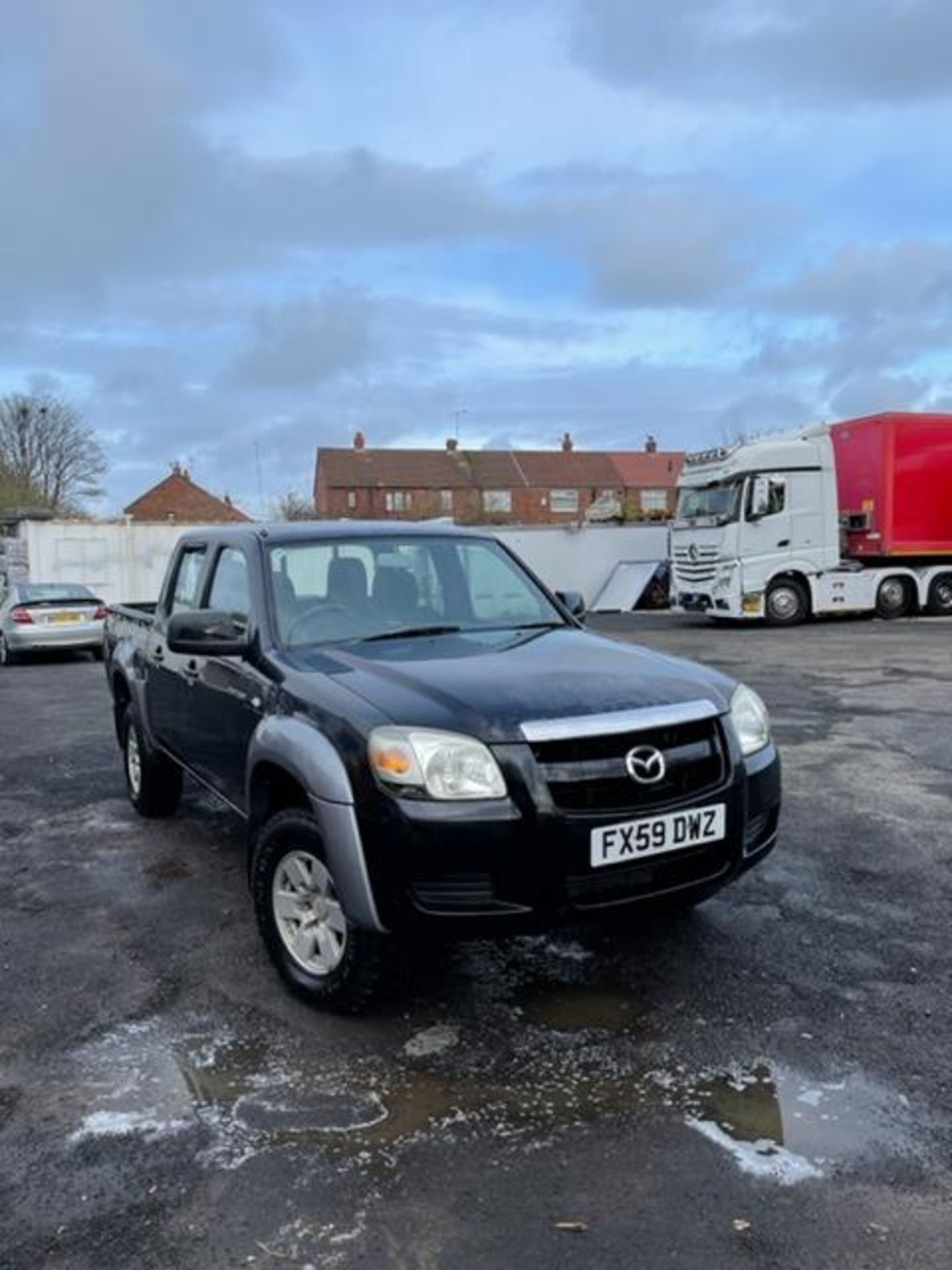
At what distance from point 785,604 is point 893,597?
2.78 m

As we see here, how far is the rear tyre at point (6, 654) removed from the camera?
16.6 meters

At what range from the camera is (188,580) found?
18.9 ft

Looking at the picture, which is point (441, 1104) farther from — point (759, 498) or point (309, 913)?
point (759, 498)

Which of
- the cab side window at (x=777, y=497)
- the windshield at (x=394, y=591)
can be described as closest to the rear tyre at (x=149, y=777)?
the windshield at (x=394, y=591)

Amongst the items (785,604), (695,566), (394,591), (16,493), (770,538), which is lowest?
(785,604)

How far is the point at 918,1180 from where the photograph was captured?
2.69m

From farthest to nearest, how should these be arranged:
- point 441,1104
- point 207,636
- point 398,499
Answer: point 398,499, point 207,636, point 441,1104

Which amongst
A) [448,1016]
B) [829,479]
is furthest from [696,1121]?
[829,479]

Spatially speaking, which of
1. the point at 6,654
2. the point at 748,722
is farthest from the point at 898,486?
the point at 748,722

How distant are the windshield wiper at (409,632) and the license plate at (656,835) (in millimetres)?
1435

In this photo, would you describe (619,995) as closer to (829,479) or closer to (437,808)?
(437,808)

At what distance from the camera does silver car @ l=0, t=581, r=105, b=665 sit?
16.2m

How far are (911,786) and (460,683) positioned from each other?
460 cm

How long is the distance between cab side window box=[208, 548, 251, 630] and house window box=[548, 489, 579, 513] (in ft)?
214
